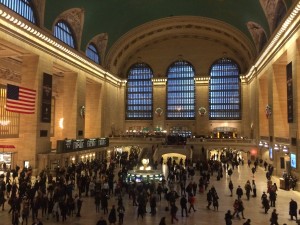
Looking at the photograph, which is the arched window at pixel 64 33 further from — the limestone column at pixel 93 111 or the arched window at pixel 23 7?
the limestone column at pixel 93 111

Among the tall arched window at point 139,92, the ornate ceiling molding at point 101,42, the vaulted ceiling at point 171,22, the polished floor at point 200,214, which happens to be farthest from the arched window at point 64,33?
the tall arched window at point 139,92

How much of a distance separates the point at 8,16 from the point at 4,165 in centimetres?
1000

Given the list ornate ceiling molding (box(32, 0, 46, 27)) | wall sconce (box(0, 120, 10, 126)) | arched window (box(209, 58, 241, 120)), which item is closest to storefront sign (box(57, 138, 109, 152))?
wall sconce (box(0, 120, 10, 126))

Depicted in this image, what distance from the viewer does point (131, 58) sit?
4662 centimetres

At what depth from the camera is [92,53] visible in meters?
35.7

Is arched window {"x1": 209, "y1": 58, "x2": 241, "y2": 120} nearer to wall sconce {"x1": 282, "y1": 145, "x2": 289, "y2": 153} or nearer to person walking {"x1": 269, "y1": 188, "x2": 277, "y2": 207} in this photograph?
wall sconce {"x1": 282, "y1": 145, "x2": 289, "y2": 153}

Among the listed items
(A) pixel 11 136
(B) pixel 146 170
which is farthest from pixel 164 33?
(B) pixel 146 170

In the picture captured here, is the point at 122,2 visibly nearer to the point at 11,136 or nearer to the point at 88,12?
the point at 88,12

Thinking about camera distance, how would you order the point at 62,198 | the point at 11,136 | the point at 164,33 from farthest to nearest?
1. the point at 164,33
2. the point at 11,136
3. the point at 62,198

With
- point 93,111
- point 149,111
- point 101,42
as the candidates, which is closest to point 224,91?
point 149,111

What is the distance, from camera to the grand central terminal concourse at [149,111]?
44.4ft

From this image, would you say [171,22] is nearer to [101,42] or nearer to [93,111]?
[101,42]

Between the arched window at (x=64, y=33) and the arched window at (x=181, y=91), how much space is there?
19511mm

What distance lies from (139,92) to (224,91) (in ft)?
42.0
